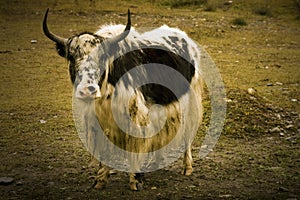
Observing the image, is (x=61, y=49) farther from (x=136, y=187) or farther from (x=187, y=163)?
(x=187, y=163)

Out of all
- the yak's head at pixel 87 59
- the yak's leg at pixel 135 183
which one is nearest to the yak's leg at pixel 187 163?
the yak's leg at pixel 135 183

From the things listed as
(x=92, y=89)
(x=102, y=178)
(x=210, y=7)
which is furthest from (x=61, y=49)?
(x=210, y=7)

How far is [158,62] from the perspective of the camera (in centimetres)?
394

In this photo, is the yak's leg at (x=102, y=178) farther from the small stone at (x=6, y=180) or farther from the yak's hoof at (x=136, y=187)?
the small stone at (x=6, y=180)

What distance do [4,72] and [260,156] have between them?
493 cm

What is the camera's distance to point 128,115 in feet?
11.8

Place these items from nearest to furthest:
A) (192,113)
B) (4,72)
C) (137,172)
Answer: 1. (137,172)
2. (192,113)
3. (4,72)

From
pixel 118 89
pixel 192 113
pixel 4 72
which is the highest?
pixel 118 89

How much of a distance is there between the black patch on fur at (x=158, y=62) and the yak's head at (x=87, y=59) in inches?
6.6

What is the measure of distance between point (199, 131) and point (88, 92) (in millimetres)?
2284

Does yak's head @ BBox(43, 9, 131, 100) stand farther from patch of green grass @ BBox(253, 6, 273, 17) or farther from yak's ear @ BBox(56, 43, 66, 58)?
patch of green grass @ BBox(253, 6, 273, 17)

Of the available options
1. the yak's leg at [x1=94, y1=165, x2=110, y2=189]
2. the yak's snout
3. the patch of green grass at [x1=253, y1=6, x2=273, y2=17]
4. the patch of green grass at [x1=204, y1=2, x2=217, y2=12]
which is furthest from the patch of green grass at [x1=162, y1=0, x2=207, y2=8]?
the yak's snout

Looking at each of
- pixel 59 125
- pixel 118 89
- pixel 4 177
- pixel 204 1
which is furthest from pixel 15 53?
pixel 204 1

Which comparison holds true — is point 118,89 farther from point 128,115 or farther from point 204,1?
point 204,1
